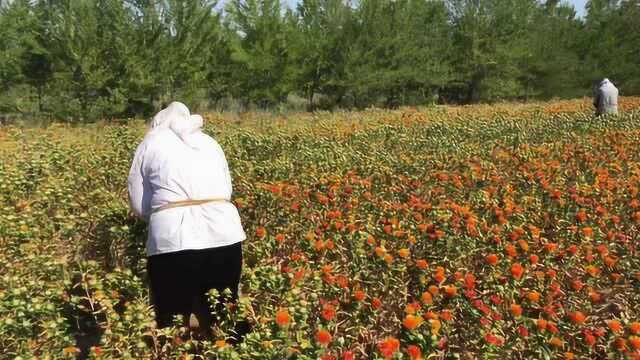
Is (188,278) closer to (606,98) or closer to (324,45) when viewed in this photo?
(606,98)

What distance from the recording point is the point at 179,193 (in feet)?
9.62

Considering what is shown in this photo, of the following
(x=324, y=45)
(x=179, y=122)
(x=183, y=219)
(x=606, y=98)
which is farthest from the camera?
(x=324, y=45)

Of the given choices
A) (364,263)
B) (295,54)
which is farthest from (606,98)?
(295,54)

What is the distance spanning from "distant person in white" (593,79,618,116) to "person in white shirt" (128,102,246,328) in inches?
442

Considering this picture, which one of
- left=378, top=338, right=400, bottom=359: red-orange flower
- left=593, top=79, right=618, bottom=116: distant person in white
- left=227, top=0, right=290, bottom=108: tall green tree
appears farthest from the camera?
left=227, top=0, right=290, bottom=108: tall green tree

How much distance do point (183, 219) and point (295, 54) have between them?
2049cm

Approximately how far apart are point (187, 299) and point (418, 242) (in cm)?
152

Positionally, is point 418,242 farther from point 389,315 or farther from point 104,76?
point 104,76

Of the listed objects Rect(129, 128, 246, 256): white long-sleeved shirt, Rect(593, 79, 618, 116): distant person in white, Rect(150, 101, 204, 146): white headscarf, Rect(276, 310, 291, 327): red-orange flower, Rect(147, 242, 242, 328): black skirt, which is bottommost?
Rect(147, 242, 242, 328): black skirt

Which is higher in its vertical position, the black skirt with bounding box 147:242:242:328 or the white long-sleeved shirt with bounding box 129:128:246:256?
the white long-sleeved shirt with bounding box 129:128:246:256

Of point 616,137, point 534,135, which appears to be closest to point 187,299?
point 616,137

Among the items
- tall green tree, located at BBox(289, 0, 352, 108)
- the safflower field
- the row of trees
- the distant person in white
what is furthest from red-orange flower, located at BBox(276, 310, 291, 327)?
tall green tree, located at BBox(289, 0, 352, 108)

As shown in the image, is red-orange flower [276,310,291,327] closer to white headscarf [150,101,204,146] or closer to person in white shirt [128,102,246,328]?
person in white shirt [128,102,246,328]

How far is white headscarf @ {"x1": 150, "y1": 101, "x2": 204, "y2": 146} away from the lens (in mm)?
3094
